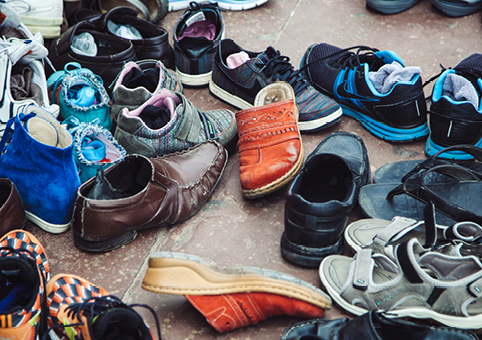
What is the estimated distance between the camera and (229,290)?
48.3 inches

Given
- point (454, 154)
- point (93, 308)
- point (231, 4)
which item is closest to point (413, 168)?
point (454, 154)

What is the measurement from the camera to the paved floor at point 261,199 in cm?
142

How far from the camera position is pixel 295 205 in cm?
137

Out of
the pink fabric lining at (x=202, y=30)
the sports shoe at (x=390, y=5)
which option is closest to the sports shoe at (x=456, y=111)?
the sports shoe at (x=390, y=5)

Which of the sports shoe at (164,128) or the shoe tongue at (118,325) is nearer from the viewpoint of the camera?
the shoe tongue at (118,325)

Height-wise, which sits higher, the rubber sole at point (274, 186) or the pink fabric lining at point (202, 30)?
the pink fabric lining at point (202, 30)

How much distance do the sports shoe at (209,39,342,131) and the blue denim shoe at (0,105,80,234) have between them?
36.9 inches

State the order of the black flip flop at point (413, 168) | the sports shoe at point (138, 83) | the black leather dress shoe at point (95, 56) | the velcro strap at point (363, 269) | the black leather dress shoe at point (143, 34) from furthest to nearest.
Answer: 1. the black leather dress shoe at point (143, 34)
2. the black leather dress shoe at point (95, 56)
3. the sports shoe at point (138, 83)
4. the black flip flop at point (413, 168)
5. the velcro strap at point (363, 269)

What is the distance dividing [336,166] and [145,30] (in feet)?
5.14

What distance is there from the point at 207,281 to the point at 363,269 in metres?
0.50

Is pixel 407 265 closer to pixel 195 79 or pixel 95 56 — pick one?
pixel 195 79

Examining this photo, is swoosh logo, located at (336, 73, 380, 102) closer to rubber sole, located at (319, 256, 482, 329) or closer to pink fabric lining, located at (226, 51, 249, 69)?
pink fabric lining, located at (226, 51, 249, 69)

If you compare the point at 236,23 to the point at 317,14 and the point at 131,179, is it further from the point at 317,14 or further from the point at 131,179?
the point at 131,179

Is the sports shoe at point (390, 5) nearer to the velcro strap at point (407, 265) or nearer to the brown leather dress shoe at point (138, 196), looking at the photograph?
the brown leather dress shoe at point (138, 196)
